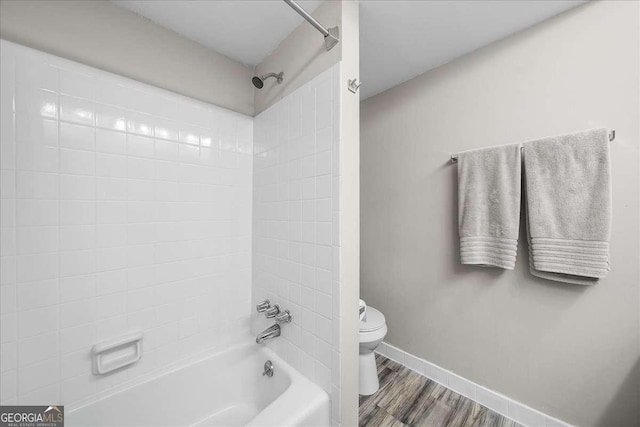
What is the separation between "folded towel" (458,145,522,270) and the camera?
130 cm

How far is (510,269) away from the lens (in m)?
1.34

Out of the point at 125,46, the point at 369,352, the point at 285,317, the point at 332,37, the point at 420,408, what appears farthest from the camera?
the point at 369,352

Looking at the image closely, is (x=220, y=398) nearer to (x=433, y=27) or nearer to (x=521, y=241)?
(x=521, y=241)

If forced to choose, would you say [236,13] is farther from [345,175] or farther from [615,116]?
[615,116]

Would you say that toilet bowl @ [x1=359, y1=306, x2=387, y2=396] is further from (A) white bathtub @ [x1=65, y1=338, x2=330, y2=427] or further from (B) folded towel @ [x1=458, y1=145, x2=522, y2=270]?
(B) folded towel @ [x1=458, y1=145, x2=522, y2=270]

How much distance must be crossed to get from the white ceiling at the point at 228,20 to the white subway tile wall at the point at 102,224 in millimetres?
369

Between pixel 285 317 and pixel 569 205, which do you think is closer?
pixel 569 205

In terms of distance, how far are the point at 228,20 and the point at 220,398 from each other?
211 cm

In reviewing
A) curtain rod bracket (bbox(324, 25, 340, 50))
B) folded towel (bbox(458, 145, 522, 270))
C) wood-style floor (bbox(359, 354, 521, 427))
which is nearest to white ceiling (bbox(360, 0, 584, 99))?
curtain rod bracket (bbox(324, 25, 340, 50))

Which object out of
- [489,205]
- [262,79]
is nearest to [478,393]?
[489,205]

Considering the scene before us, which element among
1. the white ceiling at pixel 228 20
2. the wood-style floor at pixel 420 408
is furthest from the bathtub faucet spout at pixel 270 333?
the white ceiling at pixel 228 20

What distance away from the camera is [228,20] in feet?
4.12

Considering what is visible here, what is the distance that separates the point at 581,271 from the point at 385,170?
1.25 meters

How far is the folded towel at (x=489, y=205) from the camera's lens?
1300 mm
